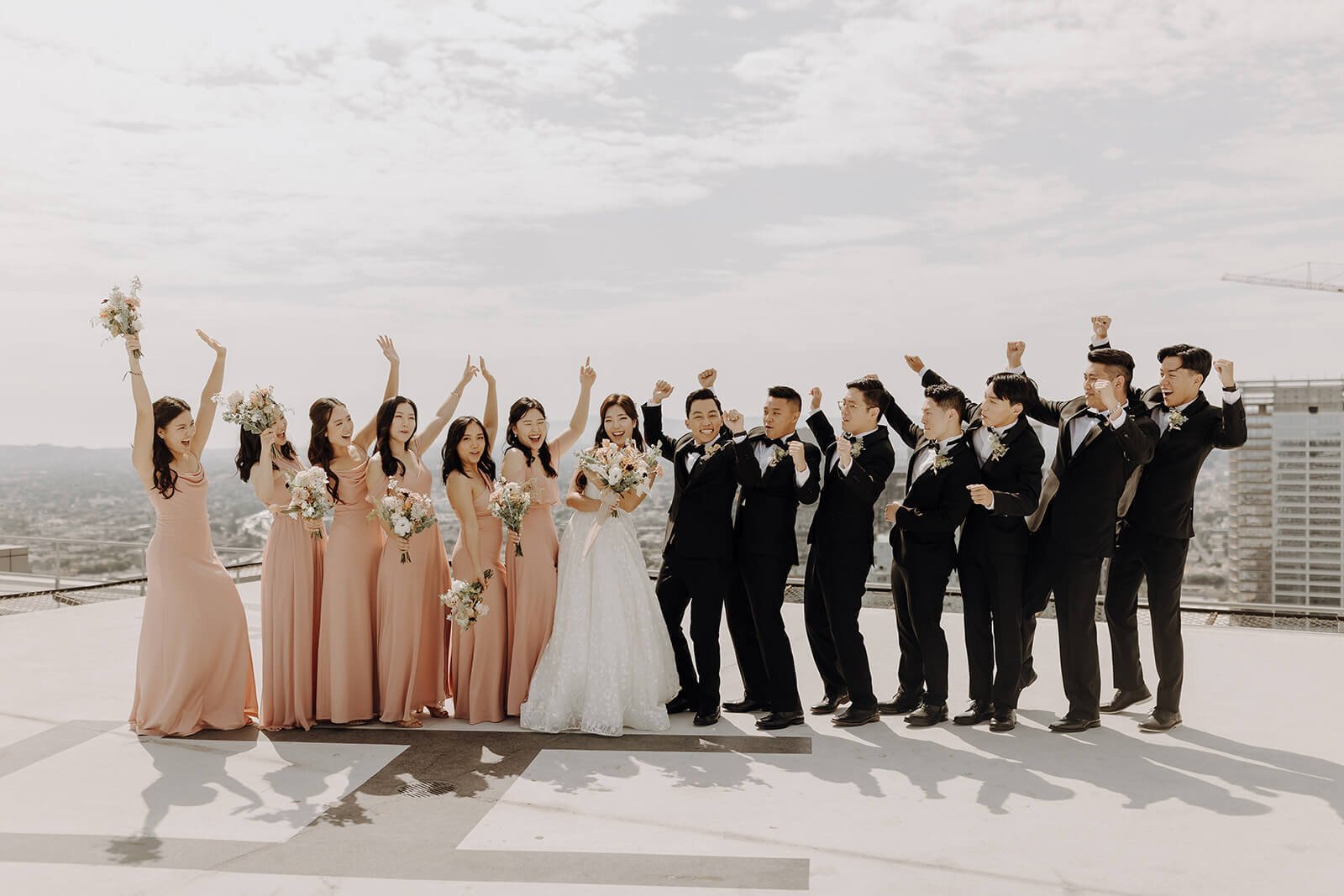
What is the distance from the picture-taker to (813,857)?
162 inches

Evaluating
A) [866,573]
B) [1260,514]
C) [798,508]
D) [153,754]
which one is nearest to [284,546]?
[153,754]

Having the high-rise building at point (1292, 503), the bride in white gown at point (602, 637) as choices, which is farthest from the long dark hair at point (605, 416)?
the high-rise building at point (1292, 503)

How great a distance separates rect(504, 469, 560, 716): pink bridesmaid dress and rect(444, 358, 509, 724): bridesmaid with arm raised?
0.08 meters

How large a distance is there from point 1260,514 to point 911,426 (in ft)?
48.7

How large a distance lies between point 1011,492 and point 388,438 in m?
3.74

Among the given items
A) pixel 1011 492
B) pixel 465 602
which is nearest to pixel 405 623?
pixel 465 602

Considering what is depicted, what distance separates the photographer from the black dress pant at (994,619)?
19.5 ft

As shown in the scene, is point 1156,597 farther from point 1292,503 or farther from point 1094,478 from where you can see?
point 1292,503

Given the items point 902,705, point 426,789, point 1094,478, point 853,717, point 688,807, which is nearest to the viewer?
point 688,807

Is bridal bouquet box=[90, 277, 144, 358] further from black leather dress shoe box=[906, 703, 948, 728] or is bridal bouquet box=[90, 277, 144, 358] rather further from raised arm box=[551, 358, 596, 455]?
black leather dress shoe box=[906, 703, 948, 728]

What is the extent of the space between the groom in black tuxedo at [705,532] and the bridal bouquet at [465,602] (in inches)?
45.8

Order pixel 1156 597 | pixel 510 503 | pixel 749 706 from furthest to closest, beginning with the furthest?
pixel 749 706 < pixel 1156 597 < pixel 510 503

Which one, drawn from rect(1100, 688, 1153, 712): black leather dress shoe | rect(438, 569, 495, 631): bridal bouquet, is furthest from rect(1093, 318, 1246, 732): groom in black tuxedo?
rect(438, 569, 495, 631): bridal bouquet

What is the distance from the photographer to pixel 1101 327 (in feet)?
21.5
